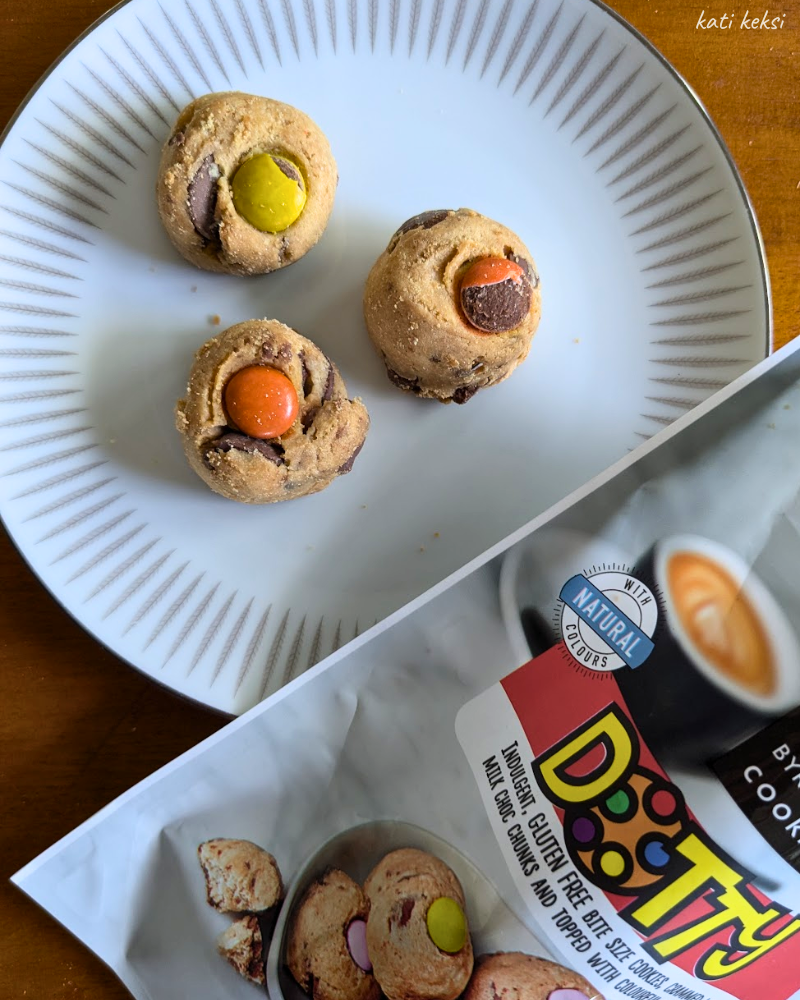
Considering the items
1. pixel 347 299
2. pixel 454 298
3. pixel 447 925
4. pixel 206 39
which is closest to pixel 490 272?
pixel 454 298

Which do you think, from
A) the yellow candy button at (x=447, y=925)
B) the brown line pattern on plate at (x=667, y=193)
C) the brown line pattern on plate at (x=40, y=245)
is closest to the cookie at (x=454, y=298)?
the brown line pattern on plate at (x=667, y=193)

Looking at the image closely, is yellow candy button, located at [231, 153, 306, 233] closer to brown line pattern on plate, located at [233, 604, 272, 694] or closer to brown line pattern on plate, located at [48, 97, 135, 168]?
brown line pattern on plate, located at [48, 97, 135, 168]

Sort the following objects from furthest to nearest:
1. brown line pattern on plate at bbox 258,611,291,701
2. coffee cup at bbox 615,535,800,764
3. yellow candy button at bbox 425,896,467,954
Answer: brown line pattern on plate at bbox 258,611,291,701
yellow candy button at bbox 425,896,467,954
coffee cup at bbox 615,535,800,764

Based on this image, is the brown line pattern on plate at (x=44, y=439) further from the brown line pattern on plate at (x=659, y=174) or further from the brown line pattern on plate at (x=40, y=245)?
the brown line pattern on plate at (x=659, y=174)

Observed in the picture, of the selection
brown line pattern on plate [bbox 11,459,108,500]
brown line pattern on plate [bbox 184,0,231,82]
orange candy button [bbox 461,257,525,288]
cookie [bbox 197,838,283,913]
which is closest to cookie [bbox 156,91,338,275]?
brown line pattern on plate [bbox 184,0,231,82]

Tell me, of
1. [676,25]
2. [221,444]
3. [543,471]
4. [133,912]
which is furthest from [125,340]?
[676,25]
